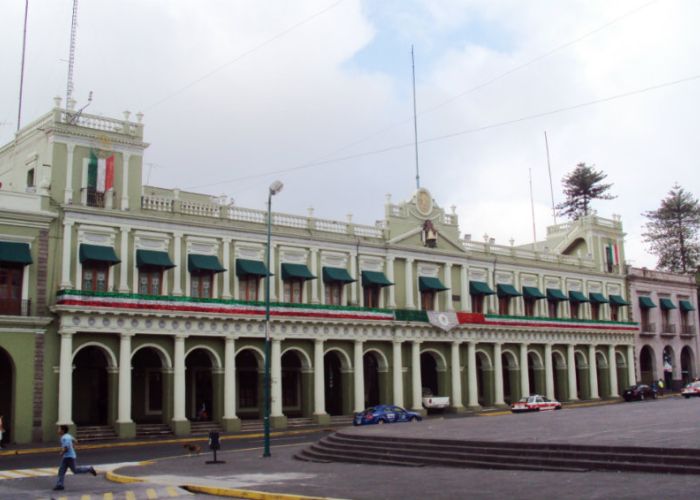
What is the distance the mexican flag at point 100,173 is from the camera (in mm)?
40688

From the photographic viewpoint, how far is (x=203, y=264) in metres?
43.3

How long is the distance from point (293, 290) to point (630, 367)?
36.9 m

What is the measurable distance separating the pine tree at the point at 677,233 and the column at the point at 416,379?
4548 cm

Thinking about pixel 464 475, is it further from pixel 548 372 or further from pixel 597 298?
pixel 597 298

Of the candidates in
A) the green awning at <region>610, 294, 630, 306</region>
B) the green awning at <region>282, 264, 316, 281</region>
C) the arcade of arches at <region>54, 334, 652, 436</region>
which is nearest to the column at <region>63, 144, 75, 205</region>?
the arcade of arches at <region>54, 334, 652, 436</region>

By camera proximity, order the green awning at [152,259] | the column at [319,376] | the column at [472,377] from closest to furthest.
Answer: the green awning at [152,259] < the column at [319,376] < the column at [472,377]

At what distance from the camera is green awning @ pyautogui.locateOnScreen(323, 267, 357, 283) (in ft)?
161

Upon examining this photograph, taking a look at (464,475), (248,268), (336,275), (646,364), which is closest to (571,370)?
(646,364)

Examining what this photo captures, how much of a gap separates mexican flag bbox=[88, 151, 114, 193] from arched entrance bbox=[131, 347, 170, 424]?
931 cm

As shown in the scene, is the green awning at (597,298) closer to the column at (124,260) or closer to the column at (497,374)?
the column at (497,374)

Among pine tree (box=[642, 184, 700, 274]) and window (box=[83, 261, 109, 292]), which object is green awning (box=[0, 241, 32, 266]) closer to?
window (box=[83, 261, 109, 292])

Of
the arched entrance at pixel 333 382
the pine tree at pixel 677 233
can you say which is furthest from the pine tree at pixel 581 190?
the arched entrance at pixel 333 382

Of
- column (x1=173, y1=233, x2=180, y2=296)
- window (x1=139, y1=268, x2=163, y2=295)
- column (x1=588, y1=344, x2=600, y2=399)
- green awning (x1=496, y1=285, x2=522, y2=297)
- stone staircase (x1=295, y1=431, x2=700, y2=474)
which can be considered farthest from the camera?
column (x1=588, y1=344, x2=600, y2=399)

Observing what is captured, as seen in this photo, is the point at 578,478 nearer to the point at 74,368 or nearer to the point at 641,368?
the point at 74,368
